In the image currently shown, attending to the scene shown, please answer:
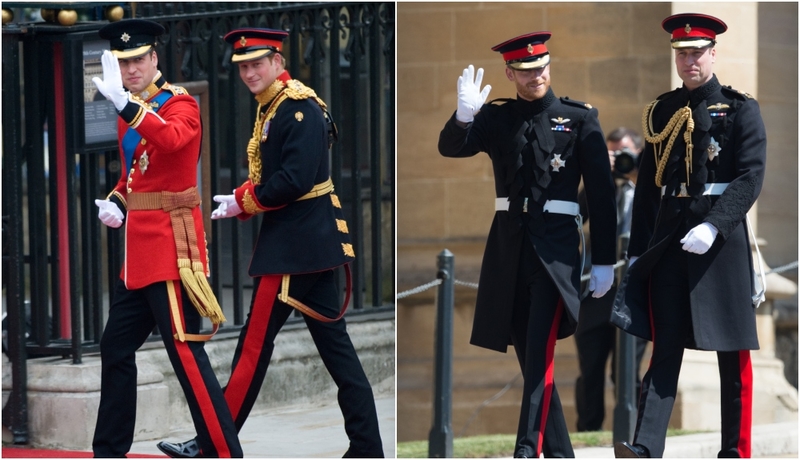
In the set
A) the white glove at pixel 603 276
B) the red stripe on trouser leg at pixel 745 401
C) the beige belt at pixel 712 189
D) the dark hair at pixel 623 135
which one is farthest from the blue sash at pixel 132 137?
the dark hair at pixel 623 135

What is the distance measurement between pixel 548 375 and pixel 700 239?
85cm

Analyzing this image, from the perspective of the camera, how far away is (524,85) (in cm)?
649

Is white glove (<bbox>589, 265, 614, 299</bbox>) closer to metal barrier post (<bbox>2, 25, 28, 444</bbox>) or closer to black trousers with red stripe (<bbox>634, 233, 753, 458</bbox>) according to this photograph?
black trousers with red stripe (<bbox>634, 233, 753, 458</bbox>)

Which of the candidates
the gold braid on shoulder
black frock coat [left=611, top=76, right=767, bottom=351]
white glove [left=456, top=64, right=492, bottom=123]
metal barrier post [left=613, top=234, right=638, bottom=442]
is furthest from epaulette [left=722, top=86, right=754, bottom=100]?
metal barrier post [left=613, top=234, right=638, bottom=442]

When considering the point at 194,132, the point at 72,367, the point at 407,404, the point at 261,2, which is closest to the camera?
the point at 194,132

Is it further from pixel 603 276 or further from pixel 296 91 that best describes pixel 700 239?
pixel 296 91

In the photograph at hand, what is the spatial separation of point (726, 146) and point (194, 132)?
2220mm

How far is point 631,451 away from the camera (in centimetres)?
623

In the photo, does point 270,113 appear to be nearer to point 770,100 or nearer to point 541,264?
point 541,264

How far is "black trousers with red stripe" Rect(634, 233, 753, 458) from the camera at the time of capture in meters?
6.33

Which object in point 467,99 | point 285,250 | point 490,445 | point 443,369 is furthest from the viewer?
point 490,445

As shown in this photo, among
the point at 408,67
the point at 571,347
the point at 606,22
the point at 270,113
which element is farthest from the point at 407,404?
the point at 270,113

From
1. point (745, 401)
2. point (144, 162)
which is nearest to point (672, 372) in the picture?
point (745, 401)

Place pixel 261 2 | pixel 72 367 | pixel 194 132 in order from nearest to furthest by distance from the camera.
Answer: pixel 194 132
pixel 72 367
pixel 261 2
